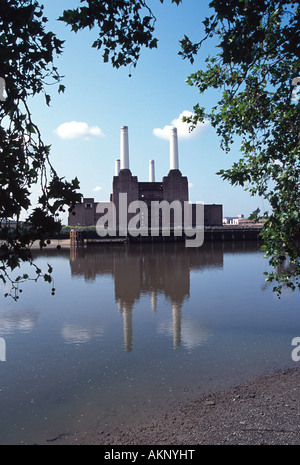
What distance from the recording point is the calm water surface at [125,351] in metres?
6.68

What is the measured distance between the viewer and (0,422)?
6.31 metres

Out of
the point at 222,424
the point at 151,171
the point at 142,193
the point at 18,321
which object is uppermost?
the point at 151,171

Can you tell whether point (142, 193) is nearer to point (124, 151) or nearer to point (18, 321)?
point (124, 151)

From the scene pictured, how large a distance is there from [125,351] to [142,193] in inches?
2847

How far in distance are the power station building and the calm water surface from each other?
58949mm

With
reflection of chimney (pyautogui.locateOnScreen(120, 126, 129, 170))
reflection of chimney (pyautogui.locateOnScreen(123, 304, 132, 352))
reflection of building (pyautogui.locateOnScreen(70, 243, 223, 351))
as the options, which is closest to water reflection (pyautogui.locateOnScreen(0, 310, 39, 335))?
reflection of chimney (pyautogui.locateOnScreen(123, 304, 132, 352))

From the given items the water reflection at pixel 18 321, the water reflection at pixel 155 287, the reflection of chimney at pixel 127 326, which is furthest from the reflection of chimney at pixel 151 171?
the water reflection at pixel 18 321

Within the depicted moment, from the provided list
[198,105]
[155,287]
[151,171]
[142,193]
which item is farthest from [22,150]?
[151,171]

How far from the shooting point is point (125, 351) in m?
9.87

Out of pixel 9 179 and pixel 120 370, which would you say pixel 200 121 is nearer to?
pixel 9 179

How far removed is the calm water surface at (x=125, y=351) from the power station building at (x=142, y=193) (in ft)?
193

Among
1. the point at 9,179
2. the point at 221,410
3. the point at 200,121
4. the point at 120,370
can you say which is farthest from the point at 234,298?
the point at 9,179

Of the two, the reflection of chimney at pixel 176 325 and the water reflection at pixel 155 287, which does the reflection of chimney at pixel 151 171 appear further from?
the reflection of chimney at pixel 176 325

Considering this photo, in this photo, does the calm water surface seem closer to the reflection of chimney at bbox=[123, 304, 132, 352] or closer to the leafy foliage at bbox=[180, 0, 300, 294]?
the reflection of chimney at bbox=[123, 304, 132, 352]
